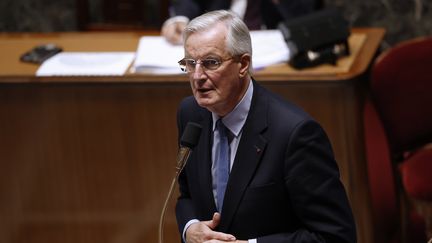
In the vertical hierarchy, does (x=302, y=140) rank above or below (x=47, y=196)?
above

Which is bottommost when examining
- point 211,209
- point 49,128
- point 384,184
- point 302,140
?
point 384,184

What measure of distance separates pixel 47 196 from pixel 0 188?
0.63 feet

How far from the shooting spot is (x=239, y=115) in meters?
2.07

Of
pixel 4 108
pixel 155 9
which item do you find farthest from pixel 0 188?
pixel 155 9

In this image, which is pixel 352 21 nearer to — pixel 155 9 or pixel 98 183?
pixel 155 9

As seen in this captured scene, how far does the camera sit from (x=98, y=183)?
329cm

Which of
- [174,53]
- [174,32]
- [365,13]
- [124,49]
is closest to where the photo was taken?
[174,53]

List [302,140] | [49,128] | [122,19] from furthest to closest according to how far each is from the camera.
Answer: [122,19], [49,128], [302,140]

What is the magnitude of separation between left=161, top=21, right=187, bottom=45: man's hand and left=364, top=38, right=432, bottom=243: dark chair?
0.78 metres

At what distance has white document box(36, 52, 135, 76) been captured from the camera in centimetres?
328

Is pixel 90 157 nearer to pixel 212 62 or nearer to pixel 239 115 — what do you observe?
pixel 239 115

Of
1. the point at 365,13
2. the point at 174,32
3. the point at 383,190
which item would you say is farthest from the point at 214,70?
the point at 365,13

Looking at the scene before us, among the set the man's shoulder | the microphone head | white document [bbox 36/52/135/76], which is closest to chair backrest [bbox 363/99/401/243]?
white document [bbox 36/52/135/76]

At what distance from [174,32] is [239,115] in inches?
57.8
